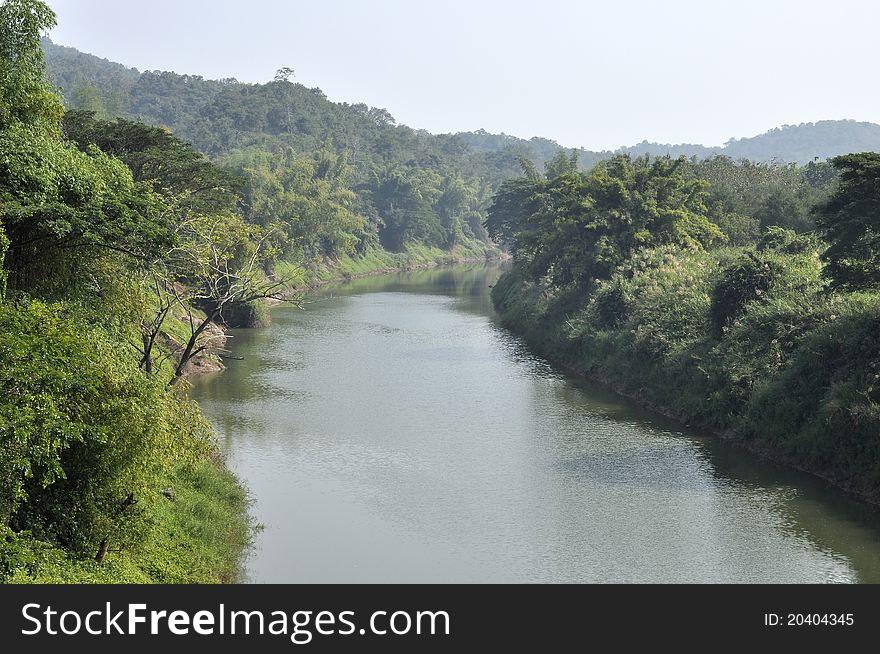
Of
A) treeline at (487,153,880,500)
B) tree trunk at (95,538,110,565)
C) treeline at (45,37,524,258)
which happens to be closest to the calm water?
treeline at (487,153,880,500)

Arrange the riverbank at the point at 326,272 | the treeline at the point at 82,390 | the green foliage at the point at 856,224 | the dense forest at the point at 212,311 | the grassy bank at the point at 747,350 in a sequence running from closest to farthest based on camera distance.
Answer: the treeline at the point at 82,390
the dense forest at the point at 212,311
the grassy bank at the point at 747,350
the green foliage at the point at 856,224
the riverbank at the point at 326,272

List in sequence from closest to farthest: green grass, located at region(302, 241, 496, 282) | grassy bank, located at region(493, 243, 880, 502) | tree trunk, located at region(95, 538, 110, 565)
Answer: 1. tree trunk, located at region(95, 538, 110, 565)
2. grassy bank, located at region(493, 243, 880, 502)
3. green grass, located at region(302, 241, 496, 282)

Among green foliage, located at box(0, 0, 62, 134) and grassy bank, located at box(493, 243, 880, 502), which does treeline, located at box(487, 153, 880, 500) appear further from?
green foliage, located at box(0, 0, 62, 134)

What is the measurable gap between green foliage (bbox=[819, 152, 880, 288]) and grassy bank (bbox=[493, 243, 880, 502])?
1250 millimetres

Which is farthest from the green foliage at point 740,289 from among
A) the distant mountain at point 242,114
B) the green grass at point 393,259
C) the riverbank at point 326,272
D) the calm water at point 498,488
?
the distant mountain at point 242,114

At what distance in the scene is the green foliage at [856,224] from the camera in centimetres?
3069

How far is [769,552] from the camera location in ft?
77.8

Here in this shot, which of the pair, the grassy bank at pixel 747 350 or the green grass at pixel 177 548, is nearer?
the green grass at pixel 177 548

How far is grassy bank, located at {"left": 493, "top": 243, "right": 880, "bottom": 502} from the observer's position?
29094 mm

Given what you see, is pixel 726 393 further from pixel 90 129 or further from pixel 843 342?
pixel 90 129

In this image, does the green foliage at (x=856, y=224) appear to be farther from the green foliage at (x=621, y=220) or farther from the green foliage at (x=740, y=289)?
the green foliage at (x=621, y=220)

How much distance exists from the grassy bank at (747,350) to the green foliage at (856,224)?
125cm

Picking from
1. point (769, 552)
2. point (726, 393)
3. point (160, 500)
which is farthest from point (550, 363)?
point (160, 500)

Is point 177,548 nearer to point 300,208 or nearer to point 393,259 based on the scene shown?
point 300,208
